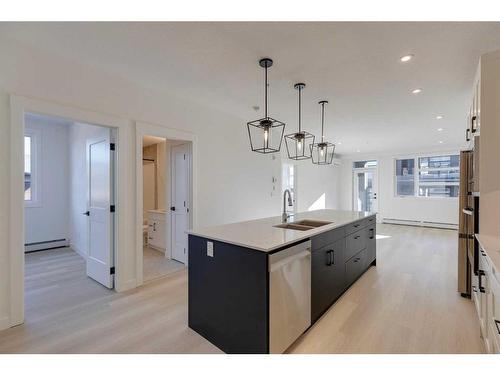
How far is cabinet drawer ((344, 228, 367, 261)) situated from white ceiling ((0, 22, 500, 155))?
190 cm

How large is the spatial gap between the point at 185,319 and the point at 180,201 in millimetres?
2032

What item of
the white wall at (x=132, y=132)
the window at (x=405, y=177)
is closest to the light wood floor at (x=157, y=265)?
the white wall at (x=132, y=132)

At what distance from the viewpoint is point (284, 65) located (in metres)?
2.62

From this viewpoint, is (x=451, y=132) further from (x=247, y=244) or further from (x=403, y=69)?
A: (x=247, y=244)

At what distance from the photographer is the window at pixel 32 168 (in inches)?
190

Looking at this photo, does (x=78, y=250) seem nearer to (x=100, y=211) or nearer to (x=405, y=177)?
(x=100, y=211)

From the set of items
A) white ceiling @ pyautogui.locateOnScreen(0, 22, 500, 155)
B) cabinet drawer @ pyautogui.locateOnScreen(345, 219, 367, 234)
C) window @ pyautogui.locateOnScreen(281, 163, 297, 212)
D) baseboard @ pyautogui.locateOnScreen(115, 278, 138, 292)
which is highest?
white ceiling @ pyautogui.locateOnScreen(0, 22, 500, 155)

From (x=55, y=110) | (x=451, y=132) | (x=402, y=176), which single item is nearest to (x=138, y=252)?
(x=55, y=110)

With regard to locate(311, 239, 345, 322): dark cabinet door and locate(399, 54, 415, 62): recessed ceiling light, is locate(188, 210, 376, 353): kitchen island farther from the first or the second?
locate(399, 54, 415, 62): recessed ceiling light

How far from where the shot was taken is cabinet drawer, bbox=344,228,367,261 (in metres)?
2.96

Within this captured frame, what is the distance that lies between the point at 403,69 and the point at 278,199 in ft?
11.5

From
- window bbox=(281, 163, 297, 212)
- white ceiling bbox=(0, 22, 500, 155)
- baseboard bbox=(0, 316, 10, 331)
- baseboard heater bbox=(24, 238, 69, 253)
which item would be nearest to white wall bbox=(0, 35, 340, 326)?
baseboard bbox=(0, 316, 10, 331)

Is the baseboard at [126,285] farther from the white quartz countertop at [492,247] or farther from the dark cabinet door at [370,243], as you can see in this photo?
the white quartz countertop at [492,247]
